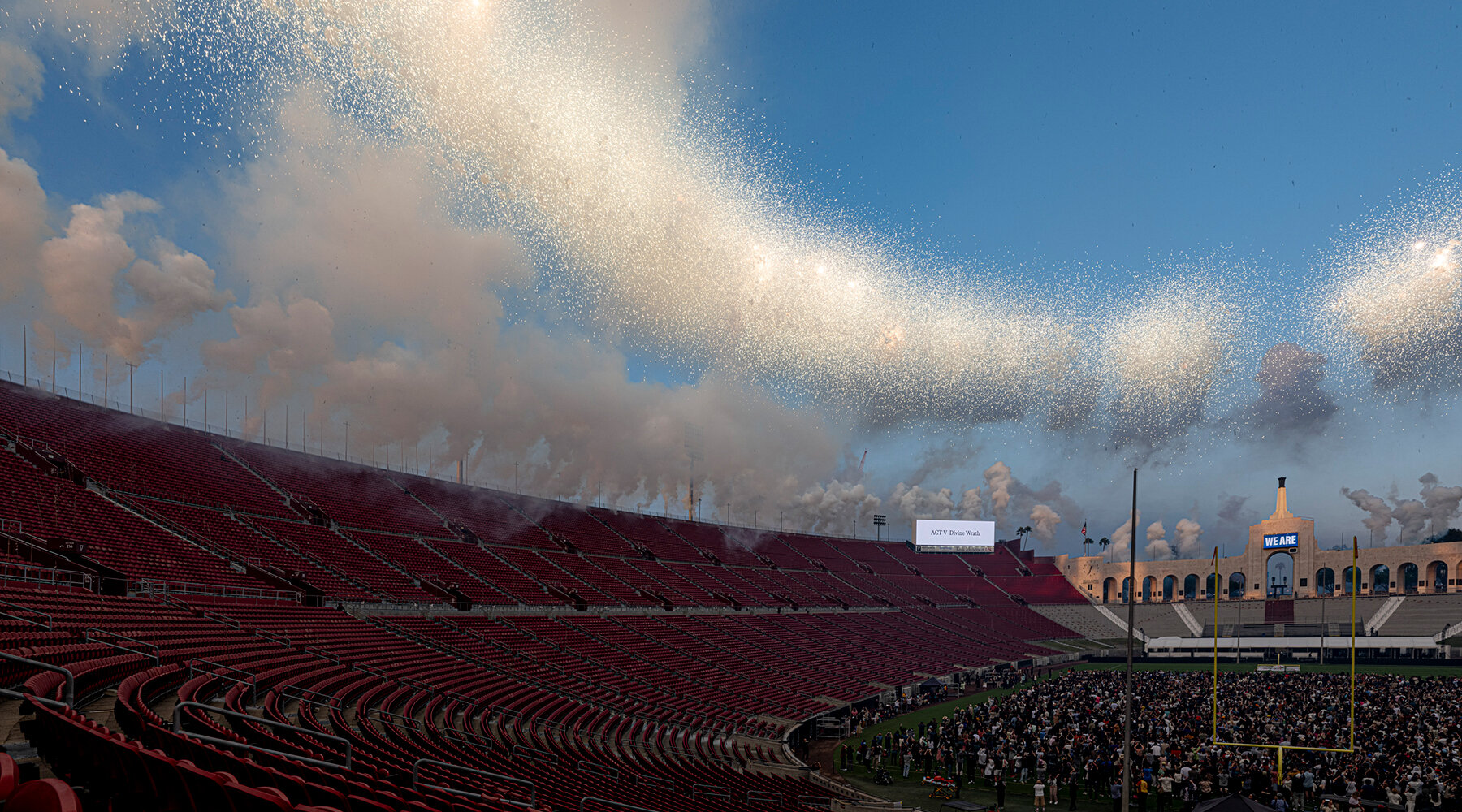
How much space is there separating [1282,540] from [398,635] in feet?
333

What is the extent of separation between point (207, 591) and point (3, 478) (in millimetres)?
10443

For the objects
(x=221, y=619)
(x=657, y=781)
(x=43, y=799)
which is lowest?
(x=657, y=781)

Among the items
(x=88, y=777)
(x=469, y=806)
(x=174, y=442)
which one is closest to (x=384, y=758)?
(x=469, y=806)

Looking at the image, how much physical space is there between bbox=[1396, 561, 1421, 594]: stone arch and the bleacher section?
4050 cm

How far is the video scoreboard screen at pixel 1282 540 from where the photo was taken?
96.6 metres

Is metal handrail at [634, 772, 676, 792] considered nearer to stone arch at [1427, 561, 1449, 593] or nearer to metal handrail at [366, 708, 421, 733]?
metal handrail at [366, 708, 421, 733]

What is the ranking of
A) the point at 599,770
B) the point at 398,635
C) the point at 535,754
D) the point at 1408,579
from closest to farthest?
the point at 535,754, the point at 599,770, the point at 398,635, the point at 1408,579

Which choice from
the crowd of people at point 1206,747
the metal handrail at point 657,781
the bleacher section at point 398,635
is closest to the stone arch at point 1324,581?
the bleacher section at point 398,635

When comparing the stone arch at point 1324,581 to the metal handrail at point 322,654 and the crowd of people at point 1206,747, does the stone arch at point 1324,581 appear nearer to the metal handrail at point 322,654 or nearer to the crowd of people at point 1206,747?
the crowd of people at point 1206,747

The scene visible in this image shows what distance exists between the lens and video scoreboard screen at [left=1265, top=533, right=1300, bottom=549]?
9662 centimetres

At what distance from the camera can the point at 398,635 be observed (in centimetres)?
3775

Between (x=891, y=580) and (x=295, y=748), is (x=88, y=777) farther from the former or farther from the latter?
(x=891, y=580)

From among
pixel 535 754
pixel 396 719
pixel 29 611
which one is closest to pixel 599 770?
pixel 535 754

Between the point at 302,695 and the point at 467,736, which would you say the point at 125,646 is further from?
the point at 467,736
